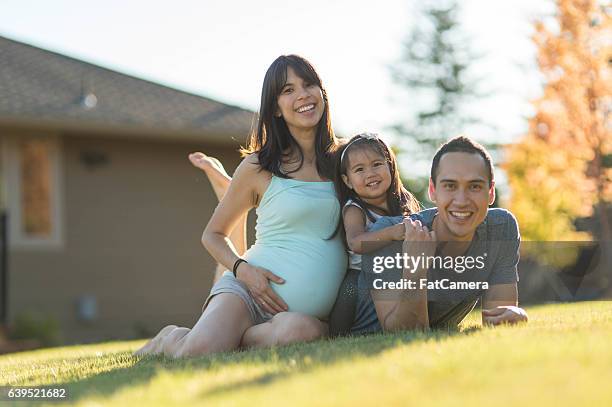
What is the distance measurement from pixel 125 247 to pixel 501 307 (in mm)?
10636

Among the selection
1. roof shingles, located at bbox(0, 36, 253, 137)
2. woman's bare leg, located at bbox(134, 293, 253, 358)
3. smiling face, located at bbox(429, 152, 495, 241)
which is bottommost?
woman's bare leg, located at bbox(134, 293, 253, 358)

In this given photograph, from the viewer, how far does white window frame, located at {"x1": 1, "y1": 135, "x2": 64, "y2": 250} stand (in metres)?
13.8

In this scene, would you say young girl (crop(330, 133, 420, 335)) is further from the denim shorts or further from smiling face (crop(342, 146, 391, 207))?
the denim shorts

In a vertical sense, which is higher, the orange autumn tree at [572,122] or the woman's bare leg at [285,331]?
the orange autumn tree at [572,122]

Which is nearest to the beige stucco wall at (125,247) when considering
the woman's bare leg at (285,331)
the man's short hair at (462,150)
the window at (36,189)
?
the window at (36,189)

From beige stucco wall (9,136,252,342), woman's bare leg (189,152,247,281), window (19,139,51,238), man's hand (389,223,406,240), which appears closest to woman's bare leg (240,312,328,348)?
man's hand (389,223,406,240)

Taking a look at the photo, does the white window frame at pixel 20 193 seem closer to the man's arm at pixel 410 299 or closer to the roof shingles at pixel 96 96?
the roof shingles at pixel 96 96

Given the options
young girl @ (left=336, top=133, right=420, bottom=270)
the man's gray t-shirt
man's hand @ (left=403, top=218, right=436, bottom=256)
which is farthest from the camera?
young girl @ (left=336, top=133, right=420, bottom=270)

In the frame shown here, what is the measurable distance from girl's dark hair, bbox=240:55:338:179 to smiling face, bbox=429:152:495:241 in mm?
1079

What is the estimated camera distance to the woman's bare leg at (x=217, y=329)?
5027 millimetres

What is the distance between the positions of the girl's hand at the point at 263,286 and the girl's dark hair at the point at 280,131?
65 cm

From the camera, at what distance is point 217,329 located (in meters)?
5.10

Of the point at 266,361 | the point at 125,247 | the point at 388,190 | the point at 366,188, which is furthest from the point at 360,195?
the point at 125,247

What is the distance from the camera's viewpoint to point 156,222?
1502 cm
